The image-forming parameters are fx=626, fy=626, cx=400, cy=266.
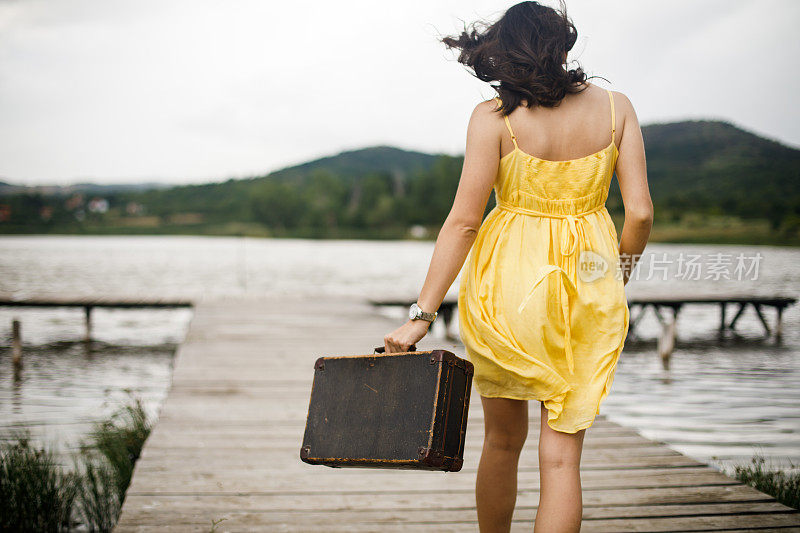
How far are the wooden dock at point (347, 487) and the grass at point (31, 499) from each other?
1.94 feet

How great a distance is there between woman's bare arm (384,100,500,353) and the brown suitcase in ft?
0.33

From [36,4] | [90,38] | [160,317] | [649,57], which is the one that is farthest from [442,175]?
[649,57]

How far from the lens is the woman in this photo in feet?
4.83

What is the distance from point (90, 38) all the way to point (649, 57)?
52.8m

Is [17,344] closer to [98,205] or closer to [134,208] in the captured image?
[98,205]

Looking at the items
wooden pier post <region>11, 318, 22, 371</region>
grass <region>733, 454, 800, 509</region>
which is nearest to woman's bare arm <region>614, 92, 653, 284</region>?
grass <region>733, 454, 800, 509</region>

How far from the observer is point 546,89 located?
1463 mm

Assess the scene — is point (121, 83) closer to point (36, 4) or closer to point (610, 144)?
point (36, 4)

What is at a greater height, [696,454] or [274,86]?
[274,86]

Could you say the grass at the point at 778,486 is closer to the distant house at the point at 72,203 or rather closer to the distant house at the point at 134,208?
the distant house at the point at 72,203

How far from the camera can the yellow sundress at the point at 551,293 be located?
4.84ft

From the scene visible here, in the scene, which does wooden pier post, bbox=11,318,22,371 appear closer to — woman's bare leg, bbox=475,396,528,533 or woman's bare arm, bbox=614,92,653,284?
woman's bare leg, bbox=475,396,528,533

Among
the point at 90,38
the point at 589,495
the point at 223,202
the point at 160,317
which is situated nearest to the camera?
the point at 589,495

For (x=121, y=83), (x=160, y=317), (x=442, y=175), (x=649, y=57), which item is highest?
(x=121, y=83)
